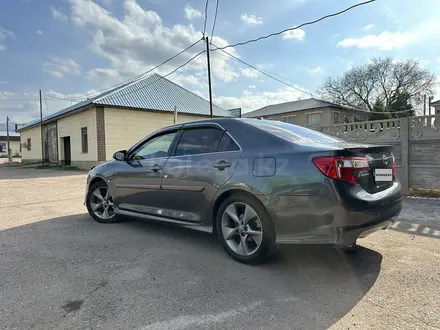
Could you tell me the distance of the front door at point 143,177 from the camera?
418cm

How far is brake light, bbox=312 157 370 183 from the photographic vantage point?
2709 millimetres

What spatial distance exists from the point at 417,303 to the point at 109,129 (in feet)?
60.7

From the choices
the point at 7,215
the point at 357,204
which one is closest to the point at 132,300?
the point at 357,204

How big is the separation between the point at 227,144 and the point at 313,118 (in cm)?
3305

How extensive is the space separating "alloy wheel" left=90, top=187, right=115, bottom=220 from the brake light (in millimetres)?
3477

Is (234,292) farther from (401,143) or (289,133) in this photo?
(401,143)

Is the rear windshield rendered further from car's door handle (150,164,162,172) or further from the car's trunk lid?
car's door handle (150,164,162,172)

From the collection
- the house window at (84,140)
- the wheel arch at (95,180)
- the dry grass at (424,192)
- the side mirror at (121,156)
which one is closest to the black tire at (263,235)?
the side mirror at (121,156)

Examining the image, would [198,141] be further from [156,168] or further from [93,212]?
[93,212]

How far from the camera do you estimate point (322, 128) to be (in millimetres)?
8617

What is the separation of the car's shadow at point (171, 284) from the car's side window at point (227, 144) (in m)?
1.22

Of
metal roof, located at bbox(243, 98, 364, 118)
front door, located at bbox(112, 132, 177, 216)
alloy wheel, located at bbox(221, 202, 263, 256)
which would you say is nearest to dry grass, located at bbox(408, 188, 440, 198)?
alloy wheel, located at bbox(221, 202, 263, 256)

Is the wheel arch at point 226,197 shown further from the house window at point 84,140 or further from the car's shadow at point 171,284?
the house window at point 84,140

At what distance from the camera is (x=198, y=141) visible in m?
3.86
